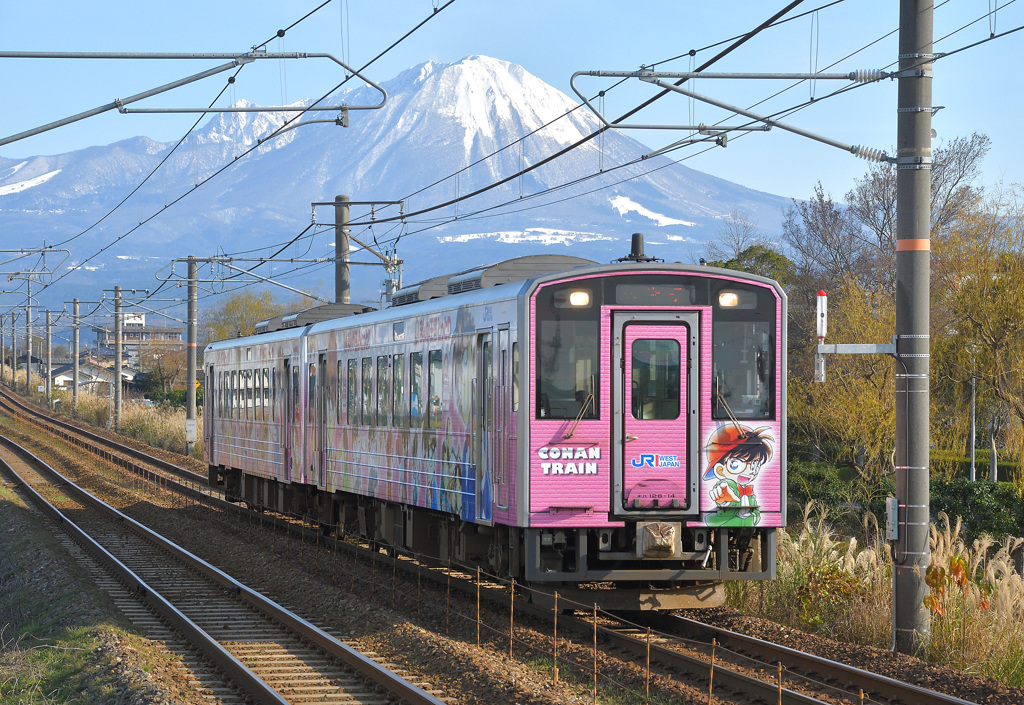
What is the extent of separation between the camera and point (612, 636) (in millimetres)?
11406

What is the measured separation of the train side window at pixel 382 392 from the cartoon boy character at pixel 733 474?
16.8 feet

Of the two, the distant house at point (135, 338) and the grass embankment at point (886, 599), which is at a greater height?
the distant house at point (135, 338)

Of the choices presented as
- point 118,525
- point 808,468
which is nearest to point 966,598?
point 118,525

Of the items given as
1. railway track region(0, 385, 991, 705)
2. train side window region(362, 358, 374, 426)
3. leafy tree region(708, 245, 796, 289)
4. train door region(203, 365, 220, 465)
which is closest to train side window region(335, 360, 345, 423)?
train side window region(362, 358, 374, 426)

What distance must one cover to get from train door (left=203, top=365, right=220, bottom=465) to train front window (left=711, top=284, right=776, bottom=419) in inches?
676

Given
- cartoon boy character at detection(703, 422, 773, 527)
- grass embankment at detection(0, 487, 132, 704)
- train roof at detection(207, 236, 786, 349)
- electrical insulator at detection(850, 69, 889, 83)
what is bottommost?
grass embankment at detection(0, 487, 132, 704)

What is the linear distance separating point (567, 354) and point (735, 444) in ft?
5.68

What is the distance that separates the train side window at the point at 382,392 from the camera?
15898 mm

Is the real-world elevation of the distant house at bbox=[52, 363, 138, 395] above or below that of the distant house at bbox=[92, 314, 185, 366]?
below

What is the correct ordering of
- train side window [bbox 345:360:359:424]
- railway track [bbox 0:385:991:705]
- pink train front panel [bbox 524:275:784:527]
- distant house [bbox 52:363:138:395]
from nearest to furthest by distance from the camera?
1. railway track [bbox 0:385:991:705]
2. pink train front panel [bbox 524:275:784:527]
3. train side window [bbox 345:360:359:424]
4. distant house [bbox 52:363:138:395]

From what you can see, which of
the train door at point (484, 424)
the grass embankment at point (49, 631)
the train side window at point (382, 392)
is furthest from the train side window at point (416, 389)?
the grass embankment at point (49, 631)

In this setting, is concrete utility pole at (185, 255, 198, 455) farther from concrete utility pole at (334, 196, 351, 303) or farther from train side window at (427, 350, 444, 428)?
train side window at (427, 350, 444, 428)

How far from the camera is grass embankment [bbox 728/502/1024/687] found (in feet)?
34.3

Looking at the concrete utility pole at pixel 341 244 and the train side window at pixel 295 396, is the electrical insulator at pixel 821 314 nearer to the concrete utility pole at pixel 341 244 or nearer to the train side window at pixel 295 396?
the train side window at pixel 295 396
